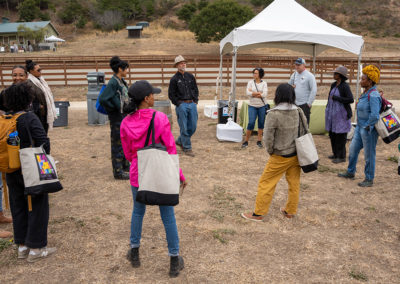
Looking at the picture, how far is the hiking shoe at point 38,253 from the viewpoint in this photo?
3.29 meters

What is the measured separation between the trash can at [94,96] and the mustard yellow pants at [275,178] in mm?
6209

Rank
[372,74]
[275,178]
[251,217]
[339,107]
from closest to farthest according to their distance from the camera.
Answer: [275,178] < [251,217] < [372,74] < [339,107]

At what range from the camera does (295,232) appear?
391cm

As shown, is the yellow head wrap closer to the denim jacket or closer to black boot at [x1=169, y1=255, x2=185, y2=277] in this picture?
the denim jacket

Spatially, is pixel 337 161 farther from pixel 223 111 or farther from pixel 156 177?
pixel 156 177

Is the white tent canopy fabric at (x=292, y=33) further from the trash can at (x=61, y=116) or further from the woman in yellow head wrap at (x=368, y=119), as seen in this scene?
the trash can at (x=61, y=116)

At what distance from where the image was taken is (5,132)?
299 cm

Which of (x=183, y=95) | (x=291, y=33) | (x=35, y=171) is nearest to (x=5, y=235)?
(x=35, y=171)

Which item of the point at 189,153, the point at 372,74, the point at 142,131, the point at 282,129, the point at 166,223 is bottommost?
the point at 189,153

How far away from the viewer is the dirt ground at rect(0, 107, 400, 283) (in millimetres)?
3139

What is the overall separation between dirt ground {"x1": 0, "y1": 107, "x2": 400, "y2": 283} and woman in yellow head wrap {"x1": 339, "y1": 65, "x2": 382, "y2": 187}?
39 cm

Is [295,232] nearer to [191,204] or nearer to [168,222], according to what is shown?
[191,204]

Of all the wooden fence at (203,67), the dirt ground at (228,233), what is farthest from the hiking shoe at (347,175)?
the wooden fence at (203,67)

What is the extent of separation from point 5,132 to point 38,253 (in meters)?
1.17
